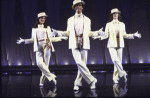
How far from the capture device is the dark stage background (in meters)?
8.92

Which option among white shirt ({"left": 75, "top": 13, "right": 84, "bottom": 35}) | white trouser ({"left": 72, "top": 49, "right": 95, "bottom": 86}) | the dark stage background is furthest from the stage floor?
the dark stage background

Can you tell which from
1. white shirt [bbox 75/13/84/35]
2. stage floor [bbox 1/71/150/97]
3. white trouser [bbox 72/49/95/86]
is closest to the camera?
stage floor [bbox 1/71/150/97]

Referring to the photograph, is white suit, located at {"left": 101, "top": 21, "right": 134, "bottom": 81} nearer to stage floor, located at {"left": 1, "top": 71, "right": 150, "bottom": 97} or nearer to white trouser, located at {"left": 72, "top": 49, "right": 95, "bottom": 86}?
stage floor, located at {"left": 1, "top": 71, "right": 150, "bottom": 97}

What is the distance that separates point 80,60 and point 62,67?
529 cm

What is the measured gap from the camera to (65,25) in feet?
29.7

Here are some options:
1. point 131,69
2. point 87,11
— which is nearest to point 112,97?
point 131,69

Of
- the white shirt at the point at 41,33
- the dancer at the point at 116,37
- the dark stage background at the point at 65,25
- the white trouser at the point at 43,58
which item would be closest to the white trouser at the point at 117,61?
the dancer at the point at 116,37

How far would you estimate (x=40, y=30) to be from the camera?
4.54 metres

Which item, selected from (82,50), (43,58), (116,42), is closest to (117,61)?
(116,42)

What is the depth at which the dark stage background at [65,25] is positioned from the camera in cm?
892

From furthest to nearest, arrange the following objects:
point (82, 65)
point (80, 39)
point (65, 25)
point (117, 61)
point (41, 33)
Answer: point (65, 25) → point (117, 61) → point (41, 33) → point (80, 39) → point (82, 65)

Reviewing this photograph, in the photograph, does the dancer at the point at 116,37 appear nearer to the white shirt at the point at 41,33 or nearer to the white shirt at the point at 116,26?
the white shirt at the point at 116,26

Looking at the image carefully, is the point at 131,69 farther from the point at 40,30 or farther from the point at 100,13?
the point at 40,30

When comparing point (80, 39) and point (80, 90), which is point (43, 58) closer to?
point (80, 39)
